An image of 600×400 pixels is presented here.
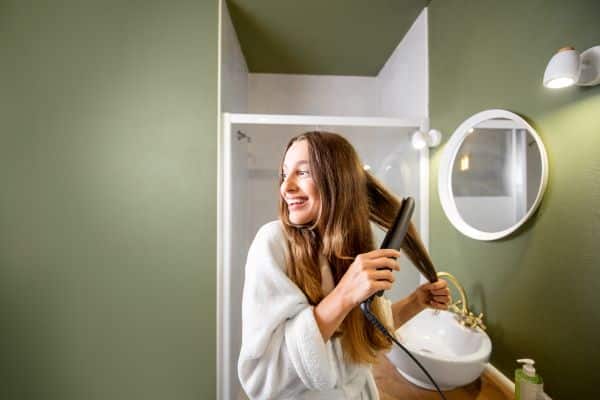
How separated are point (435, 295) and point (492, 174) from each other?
1.93 feet

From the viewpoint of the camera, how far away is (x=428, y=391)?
77cm

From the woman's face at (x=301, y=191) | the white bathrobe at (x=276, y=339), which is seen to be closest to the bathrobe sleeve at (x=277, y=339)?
the white bathrobe at (x=276, y=339)

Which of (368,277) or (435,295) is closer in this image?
(368,277)

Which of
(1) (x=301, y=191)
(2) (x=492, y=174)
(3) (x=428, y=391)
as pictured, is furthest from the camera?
(2) (x=492, y=174)

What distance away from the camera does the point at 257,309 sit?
1.44 ft

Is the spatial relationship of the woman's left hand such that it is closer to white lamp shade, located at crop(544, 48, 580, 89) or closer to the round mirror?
the round mirror

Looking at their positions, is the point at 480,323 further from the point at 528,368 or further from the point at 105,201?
the point at 105,201

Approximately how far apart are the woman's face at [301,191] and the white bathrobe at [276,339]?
104mm

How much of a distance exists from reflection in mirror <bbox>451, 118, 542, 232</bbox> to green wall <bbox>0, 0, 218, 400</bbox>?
1.21 meters

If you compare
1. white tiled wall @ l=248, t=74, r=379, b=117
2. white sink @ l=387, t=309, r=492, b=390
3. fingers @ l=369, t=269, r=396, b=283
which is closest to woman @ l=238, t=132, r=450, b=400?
fingers @ l=369, t=269, r=396, b=283

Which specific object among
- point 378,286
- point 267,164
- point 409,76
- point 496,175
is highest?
point 409,76

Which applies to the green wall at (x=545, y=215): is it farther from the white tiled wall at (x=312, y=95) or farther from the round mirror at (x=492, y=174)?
the white tiled wall at (x=312, y=95)

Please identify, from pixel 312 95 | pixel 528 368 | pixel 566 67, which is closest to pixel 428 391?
pixel 528 368

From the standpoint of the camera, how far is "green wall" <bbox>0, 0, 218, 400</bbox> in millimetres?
1105
